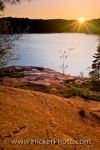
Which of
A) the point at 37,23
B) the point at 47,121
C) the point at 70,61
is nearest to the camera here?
the point at 47,121

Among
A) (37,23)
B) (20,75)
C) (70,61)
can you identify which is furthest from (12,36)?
(37,23)

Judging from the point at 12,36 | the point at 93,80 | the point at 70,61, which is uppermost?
the point at 12,36

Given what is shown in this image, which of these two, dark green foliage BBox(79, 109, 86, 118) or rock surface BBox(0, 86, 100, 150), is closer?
rock surface BBox(0, 86, 100, 150)

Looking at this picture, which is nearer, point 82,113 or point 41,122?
point 41,122

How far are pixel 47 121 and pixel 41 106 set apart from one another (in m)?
0.90

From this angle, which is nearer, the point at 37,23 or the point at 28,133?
the point at 28,133

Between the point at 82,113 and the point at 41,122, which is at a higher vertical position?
the point at 41,122

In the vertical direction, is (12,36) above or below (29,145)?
above

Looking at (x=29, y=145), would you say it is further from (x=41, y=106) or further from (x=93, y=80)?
(x=93, y=80)

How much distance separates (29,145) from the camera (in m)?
5.77

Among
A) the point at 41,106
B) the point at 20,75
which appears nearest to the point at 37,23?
the point at 20,75

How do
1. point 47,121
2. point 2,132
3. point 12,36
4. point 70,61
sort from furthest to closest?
point 70,61 < point 12,36 < point 47,121 < point 2,132

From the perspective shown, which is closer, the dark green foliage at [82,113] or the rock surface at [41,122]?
the rock surface at [41,122]

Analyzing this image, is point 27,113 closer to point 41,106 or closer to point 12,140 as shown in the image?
point 41,106
